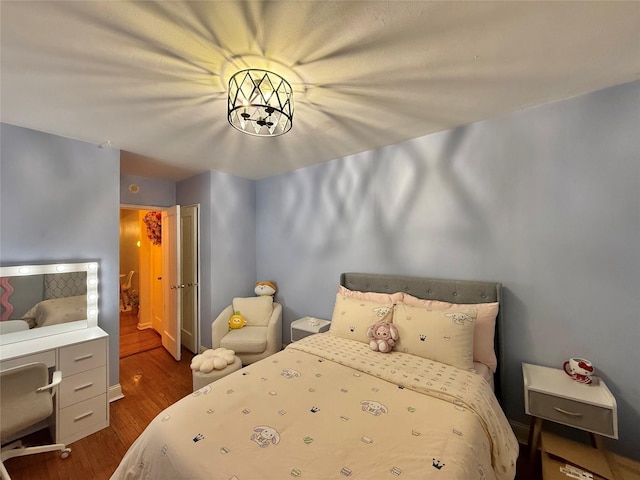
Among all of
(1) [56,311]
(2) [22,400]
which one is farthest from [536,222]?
(1) [56,311]

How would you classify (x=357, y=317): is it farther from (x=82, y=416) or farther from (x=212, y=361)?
(x=82, y=416)

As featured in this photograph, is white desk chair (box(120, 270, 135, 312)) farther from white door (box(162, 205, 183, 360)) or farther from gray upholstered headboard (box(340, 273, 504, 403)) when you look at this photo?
gray upholstered headboard (box(340, 273, 504, 403))

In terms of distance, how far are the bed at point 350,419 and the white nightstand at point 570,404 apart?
0.90 feet

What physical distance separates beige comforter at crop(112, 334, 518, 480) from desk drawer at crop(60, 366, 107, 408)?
1.24m

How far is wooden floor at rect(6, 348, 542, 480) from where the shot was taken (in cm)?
178

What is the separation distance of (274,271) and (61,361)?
2.24 m

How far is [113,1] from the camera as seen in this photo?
3.40 feet

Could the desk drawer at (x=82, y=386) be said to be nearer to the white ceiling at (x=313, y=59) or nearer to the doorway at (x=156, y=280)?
the doorway at (x=156, y=280)

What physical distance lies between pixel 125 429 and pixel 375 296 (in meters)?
2.48

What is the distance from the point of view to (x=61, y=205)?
232 centimetres

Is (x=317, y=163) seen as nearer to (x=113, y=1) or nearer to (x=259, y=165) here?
(x=259, y=165)

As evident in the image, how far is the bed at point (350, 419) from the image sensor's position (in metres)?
1.06

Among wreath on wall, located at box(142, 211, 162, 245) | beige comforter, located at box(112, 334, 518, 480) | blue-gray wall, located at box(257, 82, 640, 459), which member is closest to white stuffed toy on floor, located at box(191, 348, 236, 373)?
beige comforter, located at box(112, 334, 518, 480)

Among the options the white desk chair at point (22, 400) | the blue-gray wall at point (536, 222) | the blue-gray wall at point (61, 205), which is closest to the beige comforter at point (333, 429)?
the blue-gray wall at point (536, 222)
